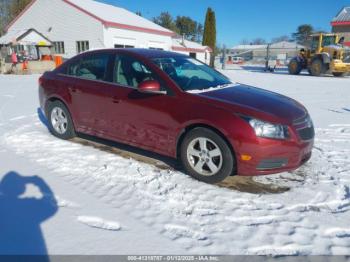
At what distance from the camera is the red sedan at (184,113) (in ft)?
11.5

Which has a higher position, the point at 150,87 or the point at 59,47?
the point at 59,47

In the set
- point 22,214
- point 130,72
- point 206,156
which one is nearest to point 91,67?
point 130,72

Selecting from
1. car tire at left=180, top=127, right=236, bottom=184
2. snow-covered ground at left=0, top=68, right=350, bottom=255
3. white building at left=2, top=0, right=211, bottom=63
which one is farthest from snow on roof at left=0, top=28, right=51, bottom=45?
car tire at left=180, top=127, right=236, bottom=184

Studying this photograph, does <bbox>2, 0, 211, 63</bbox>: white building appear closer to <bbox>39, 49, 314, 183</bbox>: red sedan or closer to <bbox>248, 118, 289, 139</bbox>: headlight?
<bbox>39, 49, 314, 183</bbox>: red sedan

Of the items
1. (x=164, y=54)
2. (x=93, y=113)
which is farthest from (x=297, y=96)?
(x=93, y=113)

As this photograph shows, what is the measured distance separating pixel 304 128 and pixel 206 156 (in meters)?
1.22

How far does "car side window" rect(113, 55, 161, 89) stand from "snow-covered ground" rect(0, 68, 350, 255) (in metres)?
1.11

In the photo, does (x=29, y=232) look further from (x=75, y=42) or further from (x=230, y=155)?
(x=75, y=42)

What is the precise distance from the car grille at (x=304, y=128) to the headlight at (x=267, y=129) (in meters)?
0.25

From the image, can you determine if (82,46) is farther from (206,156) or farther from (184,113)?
(206,156)

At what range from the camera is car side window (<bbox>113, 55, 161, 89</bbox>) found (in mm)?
4285

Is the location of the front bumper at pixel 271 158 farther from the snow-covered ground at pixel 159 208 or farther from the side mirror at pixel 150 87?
the side mirror at pixel 150 87

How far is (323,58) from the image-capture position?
22.0 m

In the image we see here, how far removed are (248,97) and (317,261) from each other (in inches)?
82.4
